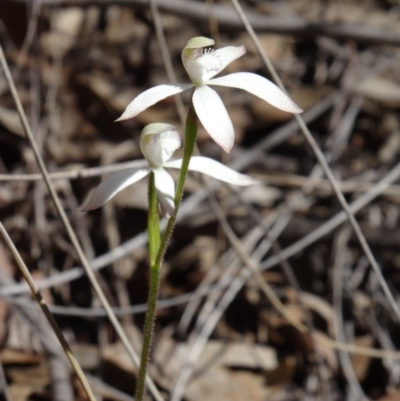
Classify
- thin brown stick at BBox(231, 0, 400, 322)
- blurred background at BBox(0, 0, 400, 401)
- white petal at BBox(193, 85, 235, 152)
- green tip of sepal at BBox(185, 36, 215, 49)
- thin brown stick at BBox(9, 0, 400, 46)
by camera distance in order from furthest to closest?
1. thin brown stick at BBox(9, 0, 400, 46)
2. blurred background at BBox(0, 0, 400, 401)
3. thin brown stick at BBox(231, 0, 400, 322)
4. green tip of sepal at BBox(185, 36, 215, 49)
5. white petal at BBox(193, 85, 235, 152)

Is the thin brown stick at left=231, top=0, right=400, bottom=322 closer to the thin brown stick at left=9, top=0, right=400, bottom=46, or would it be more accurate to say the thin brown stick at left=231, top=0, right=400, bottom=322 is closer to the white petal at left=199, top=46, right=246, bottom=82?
the white petal at left=199, top=46, right=246, bottom=82

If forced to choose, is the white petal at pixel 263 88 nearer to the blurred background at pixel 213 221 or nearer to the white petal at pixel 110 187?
the white petal at pixel 110 187

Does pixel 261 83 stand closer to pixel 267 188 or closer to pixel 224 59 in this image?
pixel 224 59

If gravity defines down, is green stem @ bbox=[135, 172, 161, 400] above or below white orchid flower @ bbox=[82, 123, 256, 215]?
below

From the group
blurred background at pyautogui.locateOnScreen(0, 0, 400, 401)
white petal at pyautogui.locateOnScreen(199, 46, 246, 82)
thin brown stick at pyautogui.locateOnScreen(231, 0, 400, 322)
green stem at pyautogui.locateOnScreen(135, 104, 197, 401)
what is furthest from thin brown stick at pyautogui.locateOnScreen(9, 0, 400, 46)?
green stem at pyautogui.locateOnScreen(135, 104, 197, 401)

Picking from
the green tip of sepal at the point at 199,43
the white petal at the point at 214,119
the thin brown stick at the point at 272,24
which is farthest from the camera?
the thin brown stick at the point at 272,24

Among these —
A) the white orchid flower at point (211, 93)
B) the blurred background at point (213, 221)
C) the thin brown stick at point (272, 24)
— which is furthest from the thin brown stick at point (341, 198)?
the thin brown stick at point (272, 24)
